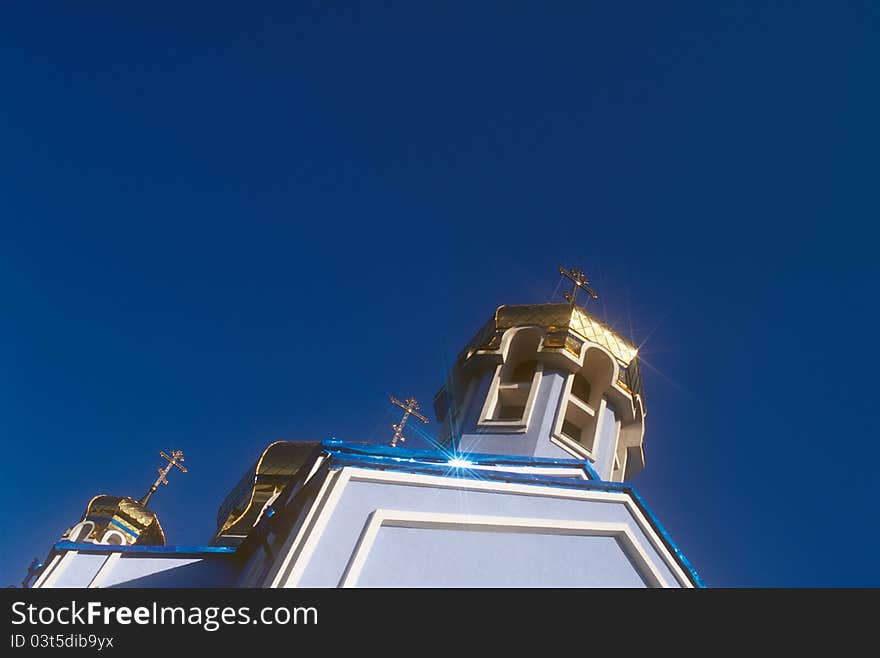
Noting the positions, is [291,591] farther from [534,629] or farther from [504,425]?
[504,425]

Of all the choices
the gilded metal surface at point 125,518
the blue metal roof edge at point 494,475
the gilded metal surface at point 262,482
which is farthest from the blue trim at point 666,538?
the gilded metal surface at point 125,518

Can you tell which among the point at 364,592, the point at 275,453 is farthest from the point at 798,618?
the point at 275,453

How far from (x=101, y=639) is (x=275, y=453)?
11608 millimetres

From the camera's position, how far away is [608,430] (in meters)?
12.6

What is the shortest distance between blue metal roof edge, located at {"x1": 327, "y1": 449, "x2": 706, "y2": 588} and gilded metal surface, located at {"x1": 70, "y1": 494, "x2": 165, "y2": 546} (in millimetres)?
16259

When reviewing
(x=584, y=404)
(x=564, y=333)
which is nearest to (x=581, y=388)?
(x=584, y=404)

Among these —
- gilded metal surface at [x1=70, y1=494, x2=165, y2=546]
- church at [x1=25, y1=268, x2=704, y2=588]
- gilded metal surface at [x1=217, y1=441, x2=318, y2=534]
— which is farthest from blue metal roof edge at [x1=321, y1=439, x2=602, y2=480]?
gilded metal surface at [x1=70, y1=494, x2=165, y2=546]

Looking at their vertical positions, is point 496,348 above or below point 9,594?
above

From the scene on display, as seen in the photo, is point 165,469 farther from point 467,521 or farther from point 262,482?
point 467,521

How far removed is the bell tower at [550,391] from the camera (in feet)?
37.9

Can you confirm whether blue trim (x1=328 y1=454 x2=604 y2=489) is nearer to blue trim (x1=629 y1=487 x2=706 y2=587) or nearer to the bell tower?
blue trim (x1=629 y1=487 x2=706 y2=587)

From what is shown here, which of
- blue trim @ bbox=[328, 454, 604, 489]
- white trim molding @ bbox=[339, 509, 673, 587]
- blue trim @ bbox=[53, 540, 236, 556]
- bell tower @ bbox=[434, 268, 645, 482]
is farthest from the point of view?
bell tower @ bbox=[434, 268, 645, 482]

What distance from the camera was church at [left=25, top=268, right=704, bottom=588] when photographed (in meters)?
5.63

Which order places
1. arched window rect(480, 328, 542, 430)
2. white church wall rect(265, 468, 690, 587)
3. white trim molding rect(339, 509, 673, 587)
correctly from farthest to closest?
arched window rect(480, 328, 542, 430) → white trim molding rect(339, 509, 673, 587) → white church wall rect(265, 468, 690, 587)
